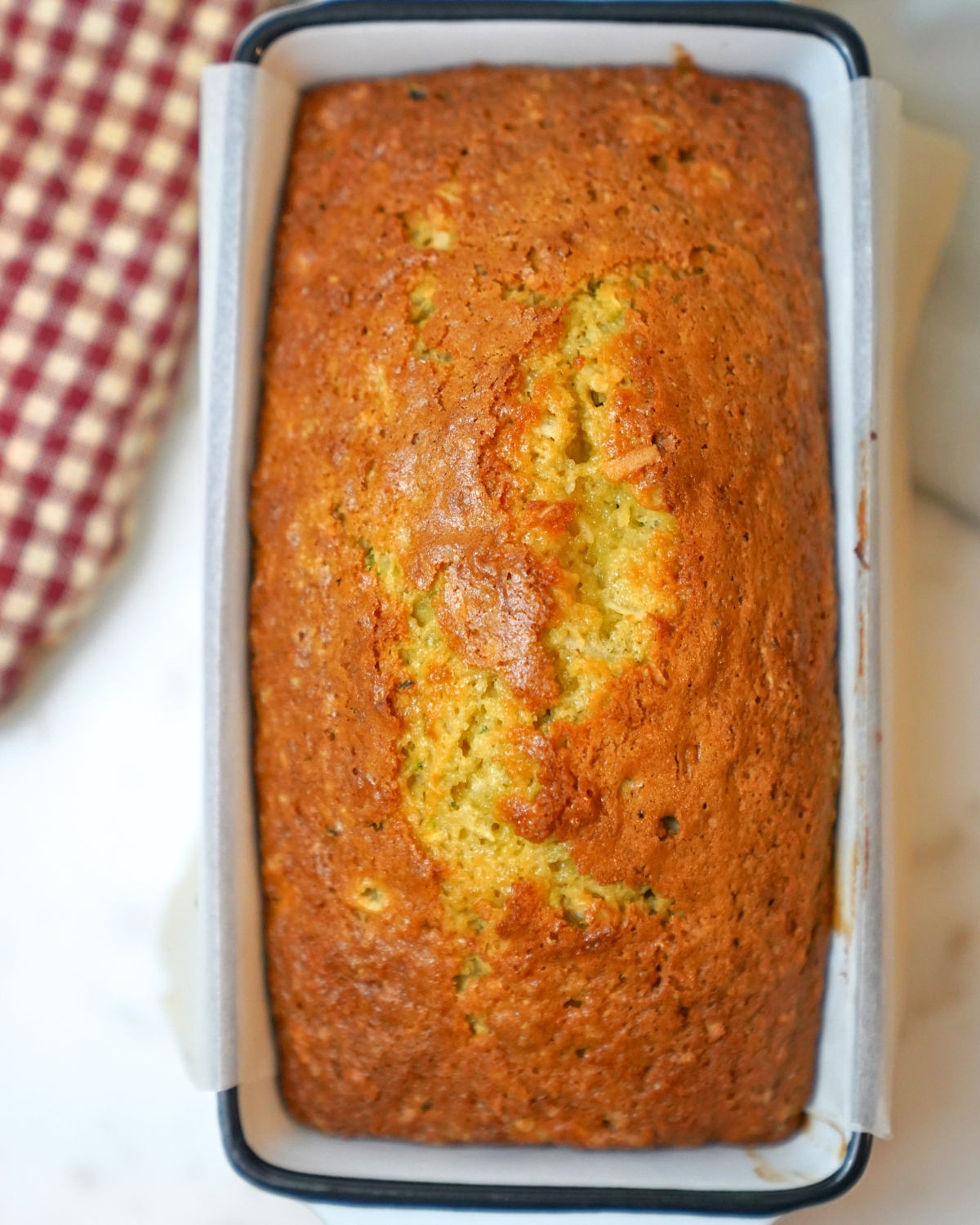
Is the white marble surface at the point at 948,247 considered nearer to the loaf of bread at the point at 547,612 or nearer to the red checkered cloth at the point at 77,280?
the loaf of bread at the point at 547,612

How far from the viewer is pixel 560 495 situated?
1252mm

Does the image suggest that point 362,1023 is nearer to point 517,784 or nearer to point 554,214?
point 517,784

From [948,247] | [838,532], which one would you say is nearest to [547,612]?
[838,532]

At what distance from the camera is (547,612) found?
4.01 feet

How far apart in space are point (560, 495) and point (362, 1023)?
28.1 inches

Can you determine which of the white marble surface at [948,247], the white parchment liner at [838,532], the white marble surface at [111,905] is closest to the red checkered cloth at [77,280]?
the white marble surface at [111,905]

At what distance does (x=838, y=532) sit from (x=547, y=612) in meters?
0.43

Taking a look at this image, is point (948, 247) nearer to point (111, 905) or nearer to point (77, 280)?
point (77, 280)

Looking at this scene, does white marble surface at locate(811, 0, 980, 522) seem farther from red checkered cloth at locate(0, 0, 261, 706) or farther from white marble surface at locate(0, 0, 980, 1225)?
white marble surface at locate(0, 0, 980, 1225)

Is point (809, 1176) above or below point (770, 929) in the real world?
below

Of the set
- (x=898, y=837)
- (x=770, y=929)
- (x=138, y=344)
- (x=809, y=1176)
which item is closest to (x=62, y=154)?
(x=138, y=344)

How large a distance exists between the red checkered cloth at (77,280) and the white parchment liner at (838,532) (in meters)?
0.35

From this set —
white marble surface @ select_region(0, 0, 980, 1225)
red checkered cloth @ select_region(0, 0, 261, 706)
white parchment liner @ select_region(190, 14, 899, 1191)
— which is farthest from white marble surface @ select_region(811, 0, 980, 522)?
white marble surface @ select_region(0, 0, 980, 1225)

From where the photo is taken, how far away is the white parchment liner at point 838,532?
4.27ft
